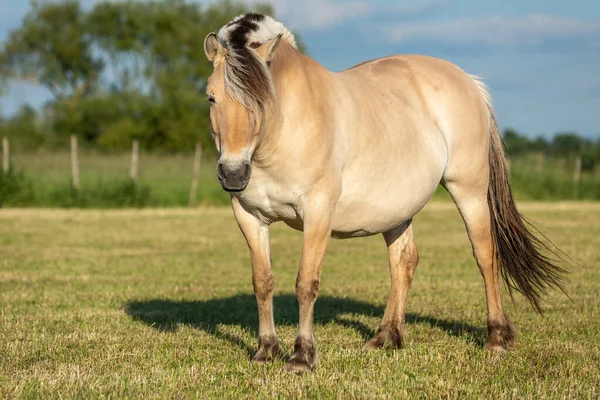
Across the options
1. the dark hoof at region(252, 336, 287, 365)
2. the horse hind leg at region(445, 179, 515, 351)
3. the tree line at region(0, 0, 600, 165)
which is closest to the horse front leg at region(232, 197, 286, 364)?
the dark hoof at region(252, 336, 287, 365)

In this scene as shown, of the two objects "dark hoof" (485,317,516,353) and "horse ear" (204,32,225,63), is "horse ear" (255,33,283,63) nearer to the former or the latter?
"horse ear" (204,32,225,63)

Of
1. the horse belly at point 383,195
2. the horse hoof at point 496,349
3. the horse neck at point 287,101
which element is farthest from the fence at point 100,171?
the horse neck at point 287,101

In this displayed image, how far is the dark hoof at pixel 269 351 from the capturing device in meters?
5.28

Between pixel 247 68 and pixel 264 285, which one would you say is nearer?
pixel 247 68

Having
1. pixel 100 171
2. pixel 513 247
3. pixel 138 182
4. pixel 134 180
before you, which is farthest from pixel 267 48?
pixel 100 171

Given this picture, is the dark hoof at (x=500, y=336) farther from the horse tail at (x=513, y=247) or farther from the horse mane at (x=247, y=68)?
the horse mane at (x=247, y=68)

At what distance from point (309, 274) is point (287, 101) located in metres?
1.19

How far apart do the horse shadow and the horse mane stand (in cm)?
A: 211

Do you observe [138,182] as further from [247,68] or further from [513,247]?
[247,68]

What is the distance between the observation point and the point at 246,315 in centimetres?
769

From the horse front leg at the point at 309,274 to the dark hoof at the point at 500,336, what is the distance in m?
1.72

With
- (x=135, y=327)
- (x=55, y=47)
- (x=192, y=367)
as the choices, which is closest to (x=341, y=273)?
(x=135, y=327)

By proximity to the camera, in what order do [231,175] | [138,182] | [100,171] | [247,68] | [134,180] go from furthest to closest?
[100,171]
[138,182]
[134,180]
[247,68]
[231,175]

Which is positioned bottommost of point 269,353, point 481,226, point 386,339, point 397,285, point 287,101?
point 386,339
